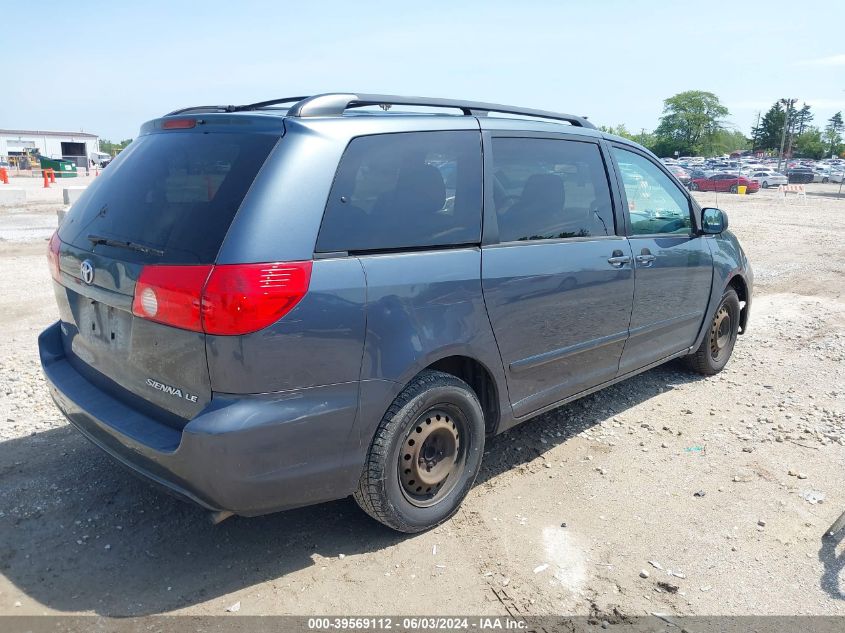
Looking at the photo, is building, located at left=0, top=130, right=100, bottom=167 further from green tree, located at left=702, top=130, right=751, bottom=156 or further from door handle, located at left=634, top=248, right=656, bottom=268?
green tree, located at left=702, top=130, right=751, bottom=156

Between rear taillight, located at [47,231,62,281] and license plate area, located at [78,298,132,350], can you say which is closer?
license plate area, located at [78,298,132,350]

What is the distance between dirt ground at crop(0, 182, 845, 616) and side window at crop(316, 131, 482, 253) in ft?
4.67

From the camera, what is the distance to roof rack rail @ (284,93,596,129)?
2.83 meters

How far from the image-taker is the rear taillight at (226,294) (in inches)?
95.2

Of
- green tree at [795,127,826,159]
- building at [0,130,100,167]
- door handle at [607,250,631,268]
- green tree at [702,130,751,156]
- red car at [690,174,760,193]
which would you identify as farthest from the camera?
green tree at [702,130,751,156]

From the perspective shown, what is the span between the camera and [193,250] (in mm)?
2521

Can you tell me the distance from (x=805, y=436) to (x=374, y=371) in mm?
3320

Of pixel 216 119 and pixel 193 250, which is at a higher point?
pixel 216 119

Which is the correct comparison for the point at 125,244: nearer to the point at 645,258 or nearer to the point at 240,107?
the point at 240,107

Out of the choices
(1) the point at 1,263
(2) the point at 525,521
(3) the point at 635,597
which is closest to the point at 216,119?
(2) the point at 525,521

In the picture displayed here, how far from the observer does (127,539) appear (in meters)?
3.10

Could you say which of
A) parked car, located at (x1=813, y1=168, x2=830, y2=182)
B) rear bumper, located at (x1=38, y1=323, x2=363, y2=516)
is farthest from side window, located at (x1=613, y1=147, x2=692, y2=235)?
parked car, located at (x1=813, y1=168, x2=830, y2=182)

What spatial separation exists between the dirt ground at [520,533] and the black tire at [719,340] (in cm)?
55

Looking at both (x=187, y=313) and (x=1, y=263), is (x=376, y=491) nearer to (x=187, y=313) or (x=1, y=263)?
(x=187, y=313)
